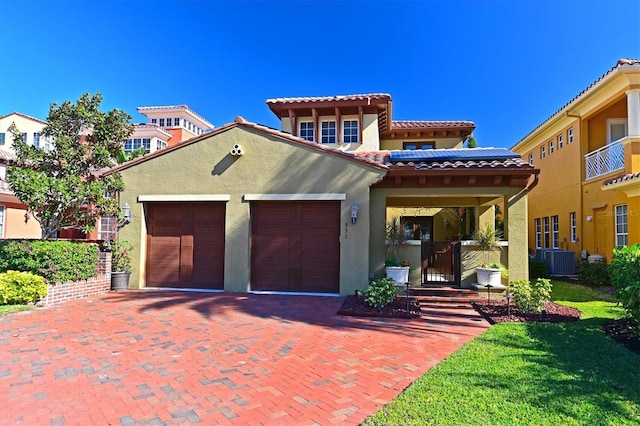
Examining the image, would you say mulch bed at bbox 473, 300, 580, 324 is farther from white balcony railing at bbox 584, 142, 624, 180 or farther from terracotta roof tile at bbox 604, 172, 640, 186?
white balcony railing at bbox 584, 142, 624, 180

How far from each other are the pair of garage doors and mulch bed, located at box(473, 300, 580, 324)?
416 cm

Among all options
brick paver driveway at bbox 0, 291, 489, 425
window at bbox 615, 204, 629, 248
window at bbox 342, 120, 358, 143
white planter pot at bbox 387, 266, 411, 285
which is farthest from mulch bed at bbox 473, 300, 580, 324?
window at bbox 342, 120, 358, 143

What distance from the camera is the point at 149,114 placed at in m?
44.5

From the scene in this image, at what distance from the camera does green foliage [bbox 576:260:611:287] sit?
13.1 meters

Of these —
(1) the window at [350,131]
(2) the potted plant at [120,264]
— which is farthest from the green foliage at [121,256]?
(1) the window at [350,131]

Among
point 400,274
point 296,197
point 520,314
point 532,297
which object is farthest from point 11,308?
point 532,297

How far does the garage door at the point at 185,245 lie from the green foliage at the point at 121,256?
579 millimetres

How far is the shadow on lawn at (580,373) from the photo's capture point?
12.5 ft

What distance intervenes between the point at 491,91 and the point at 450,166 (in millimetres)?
15950

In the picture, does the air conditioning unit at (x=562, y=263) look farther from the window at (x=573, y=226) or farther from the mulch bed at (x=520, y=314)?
the mulch bed at (x=520, y=314)

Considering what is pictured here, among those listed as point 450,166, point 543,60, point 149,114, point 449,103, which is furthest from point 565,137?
point 149,114

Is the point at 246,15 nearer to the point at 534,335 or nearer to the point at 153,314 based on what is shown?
the point at 153,314

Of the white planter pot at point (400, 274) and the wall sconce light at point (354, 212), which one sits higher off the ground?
the wall sconce light at point (354, 212)

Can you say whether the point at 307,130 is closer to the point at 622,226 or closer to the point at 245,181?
the point at 245,181
